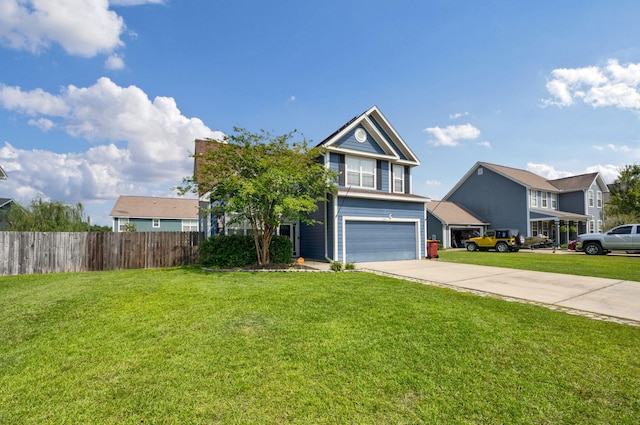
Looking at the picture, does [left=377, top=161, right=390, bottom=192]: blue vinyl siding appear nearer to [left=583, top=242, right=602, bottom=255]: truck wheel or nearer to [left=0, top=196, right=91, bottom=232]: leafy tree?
[left=583, top=242, right=602, bottom=255]: truck wheel

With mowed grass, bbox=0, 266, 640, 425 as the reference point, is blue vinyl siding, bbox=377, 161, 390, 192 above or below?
above

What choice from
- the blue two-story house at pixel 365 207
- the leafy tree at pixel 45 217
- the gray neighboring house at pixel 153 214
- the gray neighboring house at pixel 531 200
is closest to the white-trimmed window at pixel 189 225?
the gray neighboring house at pixel 153 214

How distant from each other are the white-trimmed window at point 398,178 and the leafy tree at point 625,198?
24.7 meters

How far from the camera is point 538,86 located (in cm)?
1216

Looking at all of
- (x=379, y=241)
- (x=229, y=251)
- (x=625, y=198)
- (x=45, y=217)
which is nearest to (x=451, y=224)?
(x=379, y=241)

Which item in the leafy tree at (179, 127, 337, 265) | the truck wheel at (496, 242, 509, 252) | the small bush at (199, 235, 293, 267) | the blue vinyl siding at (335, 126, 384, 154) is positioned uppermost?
the blue vinyl siding at (335, 126, 384, 154)

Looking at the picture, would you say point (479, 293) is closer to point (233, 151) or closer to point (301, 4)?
point (233, 151)

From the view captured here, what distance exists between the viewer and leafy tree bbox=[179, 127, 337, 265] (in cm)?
1066

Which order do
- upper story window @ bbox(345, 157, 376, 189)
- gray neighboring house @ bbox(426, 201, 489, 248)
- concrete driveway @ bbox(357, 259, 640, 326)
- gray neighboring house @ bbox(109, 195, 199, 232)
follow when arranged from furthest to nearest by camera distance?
1. gray neighboring house @ bbox(109, 195, 199, 232)
2. gray neighboring house @ bbox(426, 201, 489, 248)
3. upper story window @ bbox(345, 157, 376, 189)
4. concrete driveway @ bbox(357, 259, 640, 326)

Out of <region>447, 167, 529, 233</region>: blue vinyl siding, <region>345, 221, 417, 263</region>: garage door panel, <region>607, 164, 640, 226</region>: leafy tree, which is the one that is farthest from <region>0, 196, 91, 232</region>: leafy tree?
<region>607, 164, 640, 226</region>: leafy tree

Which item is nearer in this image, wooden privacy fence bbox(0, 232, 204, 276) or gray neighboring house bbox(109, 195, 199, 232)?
wooden privacy fence bbox(0, 232, 204, 276)

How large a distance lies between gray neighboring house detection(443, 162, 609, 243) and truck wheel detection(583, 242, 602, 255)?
7098mm

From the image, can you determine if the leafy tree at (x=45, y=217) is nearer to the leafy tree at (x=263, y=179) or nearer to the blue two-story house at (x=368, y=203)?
the leafy tree at (x=263, y=179)

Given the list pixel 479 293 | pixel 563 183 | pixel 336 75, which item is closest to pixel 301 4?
pixel 336 75
